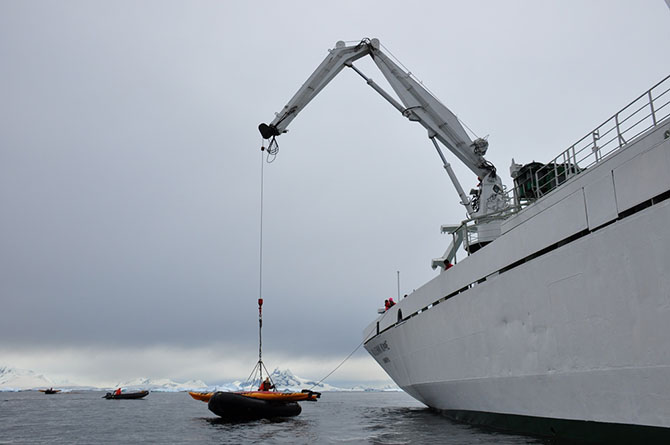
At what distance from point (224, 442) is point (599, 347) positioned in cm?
1058

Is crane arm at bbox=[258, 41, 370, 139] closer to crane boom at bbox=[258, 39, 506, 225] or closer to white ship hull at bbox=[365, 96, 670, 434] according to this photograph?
crane boom at bbox=[258, 39, 506, 225]

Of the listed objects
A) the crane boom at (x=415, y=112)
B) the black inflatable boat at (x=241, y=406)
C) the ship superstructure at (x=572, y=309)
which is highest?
the crane boom at (x=415, y=112)

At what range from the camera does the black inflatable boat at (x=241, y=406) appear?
1991cm

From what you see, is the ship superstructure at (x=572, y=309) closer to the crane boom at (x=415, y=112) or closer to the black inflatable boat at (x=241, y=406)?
the crane boom at (x=415, y=112)

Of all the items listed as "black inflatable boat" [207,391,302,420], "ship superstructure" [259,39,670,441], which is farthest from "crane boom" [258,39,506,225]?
"black inflatable boat" [207,391,302,420]

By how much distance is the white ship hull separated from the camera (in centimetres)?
739

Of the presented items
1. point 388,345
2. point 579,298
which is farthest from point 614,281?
point 388,345

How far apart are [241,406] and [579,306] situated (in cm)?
1534

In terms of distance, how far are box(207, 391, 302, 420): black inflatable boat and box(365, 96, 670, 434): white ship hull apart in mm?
9933

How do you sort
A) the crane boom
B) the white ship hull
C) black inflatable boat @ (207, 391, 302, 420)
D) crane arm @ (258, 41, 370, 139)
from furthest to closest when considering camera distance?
1. black inflatable boat @ (207, 391, 302, 420)
2. crane arm @ (258, 41, 370, 139)
3. the crane boom
4. the white ship hull

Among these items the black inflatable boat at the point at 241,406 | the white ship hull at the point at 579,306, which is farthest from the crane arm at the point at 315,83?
the black inflatable boat at the point at 241,406

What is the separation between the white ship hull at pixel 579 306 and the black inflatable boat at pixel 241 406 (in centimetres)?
993

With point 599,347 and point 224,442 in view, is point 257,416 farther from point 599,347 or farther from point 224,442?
point 599,347

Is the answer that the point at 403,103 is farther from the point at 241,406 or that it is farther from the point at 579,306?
the point at 241,406
